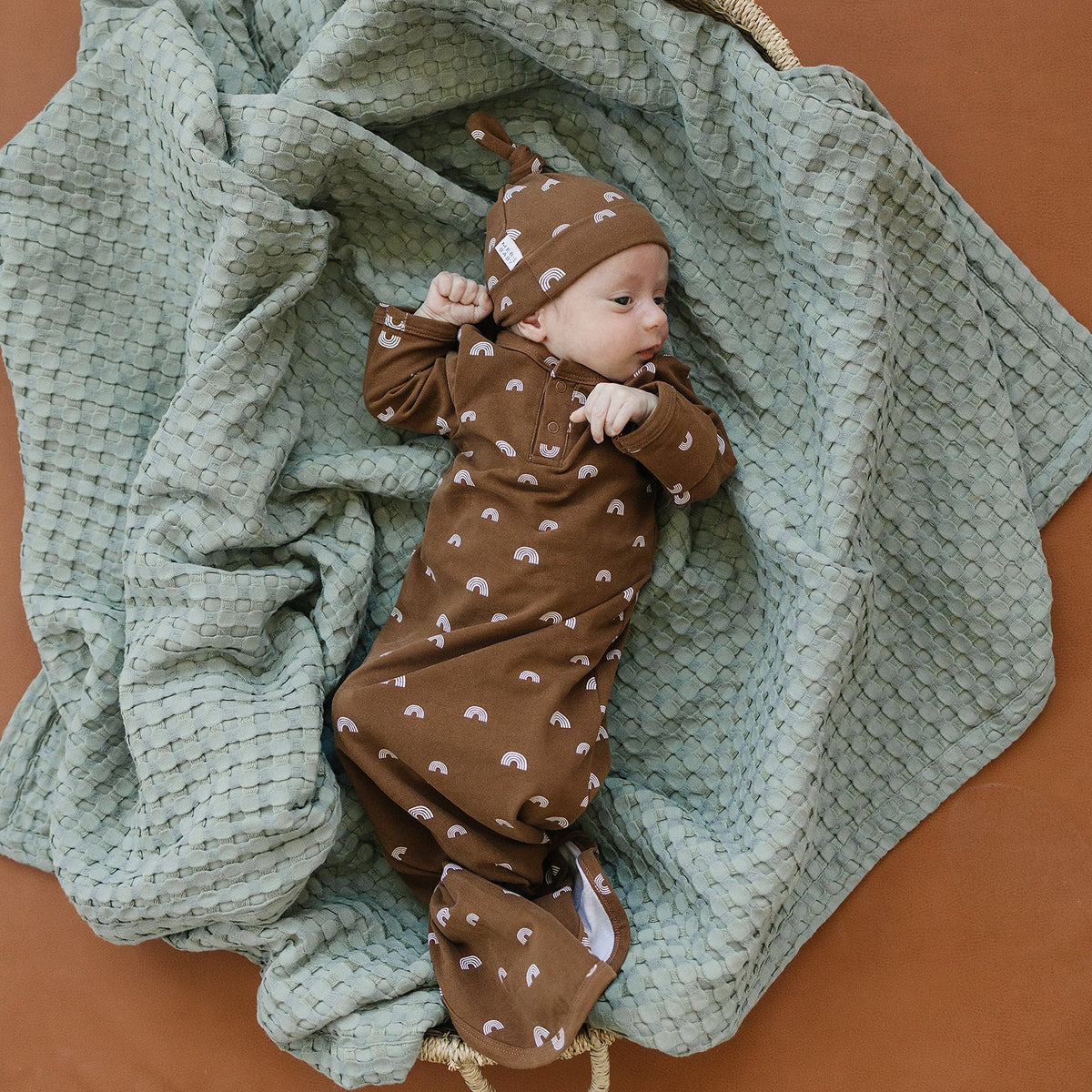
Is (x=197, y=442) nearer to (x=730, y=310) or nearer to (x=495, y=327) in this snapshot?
(x=495, y=327)

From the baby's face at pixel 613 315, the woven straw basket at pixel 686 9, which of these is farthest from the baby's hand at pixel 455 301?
the woven straw basket at pixel 686 9

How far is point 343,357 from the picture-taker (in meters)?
1.31

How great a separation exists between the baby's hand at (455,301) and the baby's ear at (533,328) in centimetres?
→ 8

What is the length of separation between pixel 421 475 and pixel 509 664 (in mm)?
296

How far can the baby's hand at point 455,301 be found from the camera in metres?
1.21

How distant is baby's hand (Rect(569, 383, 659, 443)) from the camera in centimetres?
109

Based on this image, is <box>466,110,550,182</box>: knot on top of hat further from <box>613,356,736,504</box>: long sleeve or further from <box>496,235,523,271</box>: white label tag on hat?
<box>613,356,736,504</box>: long sleeve

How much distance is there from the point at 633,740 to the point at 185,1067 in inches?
29.1

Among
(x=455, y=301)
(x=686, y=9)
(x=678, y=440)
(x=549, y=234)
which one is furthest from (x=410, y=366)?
(x=686, y=9)

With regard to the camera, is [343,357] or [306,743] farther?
[343,357]

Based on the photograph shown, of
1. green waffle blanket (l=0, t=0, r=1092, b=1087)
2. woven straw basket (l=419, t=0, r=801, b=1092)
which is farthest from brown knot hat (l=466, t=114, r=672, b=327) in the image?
woven straw basket (l=419, t=0, r=801, b=1092)

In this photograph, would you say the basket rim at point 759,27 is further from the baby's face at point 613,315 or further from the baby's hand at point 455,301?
the baby's hand at point 455,301

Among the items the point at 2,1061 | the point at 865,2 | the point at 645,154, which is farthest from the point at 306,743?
the point at 865,2

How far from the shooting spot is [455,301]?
121 cm
